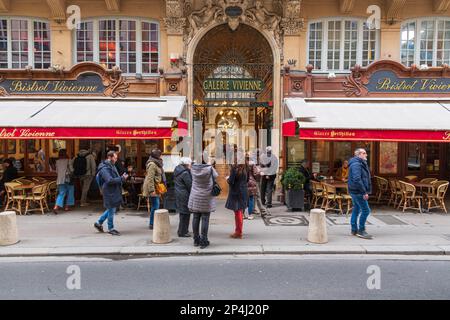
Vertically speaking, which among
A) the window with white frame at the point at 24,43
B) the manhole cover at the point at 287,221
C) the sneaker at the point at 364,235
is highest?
the window with white frame at the point at 24,43

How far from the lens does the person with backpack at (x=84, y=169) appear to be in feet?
36.7

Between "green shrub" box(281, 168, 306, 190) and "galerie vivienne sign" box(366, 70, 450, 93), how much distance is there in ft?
14.0

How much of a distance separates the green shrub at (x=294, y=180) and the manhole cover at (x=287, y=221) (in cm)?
106

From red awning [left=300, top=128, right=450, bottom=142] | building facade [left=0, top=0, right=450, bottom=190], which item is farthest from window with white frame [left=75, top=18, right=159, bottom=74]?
red awning [left=300, top=128, right=450, bottom=142]

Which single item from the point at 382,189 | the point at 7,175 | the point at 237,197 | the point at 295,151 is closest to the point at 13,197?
the point at 7,175

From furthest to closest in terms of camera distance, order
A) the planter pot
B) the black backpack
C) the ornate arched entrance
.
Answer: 1. the ornate arched entrance
2. the black backpack
3. the planter pot

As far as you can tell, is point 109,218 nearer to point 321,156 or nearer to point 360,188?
point 360,188

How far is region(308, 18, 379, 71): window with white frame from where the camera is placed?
1267 centimetres

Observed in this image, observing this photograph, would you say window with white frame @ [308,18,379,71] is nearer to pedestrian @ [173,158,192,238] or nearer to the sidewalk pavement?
the sidewalk pavement

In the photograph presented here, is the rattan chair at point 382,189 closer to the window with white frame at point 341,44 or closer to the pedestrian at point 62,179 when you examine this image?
the window with white frame at point 341,44

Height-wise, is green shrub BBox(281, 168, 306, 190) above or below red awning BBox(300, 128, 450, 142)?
below

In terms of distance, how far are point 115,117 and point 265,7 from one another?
20.9ft

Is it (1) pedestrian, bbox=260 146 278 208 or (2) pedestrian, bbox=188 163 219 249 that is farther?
(1) pedestrian, bbox=260 146 278 208

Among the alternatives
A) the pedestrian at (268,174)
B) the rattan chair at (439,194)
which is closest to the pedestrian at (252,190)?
the pedestrian at (268,174)
